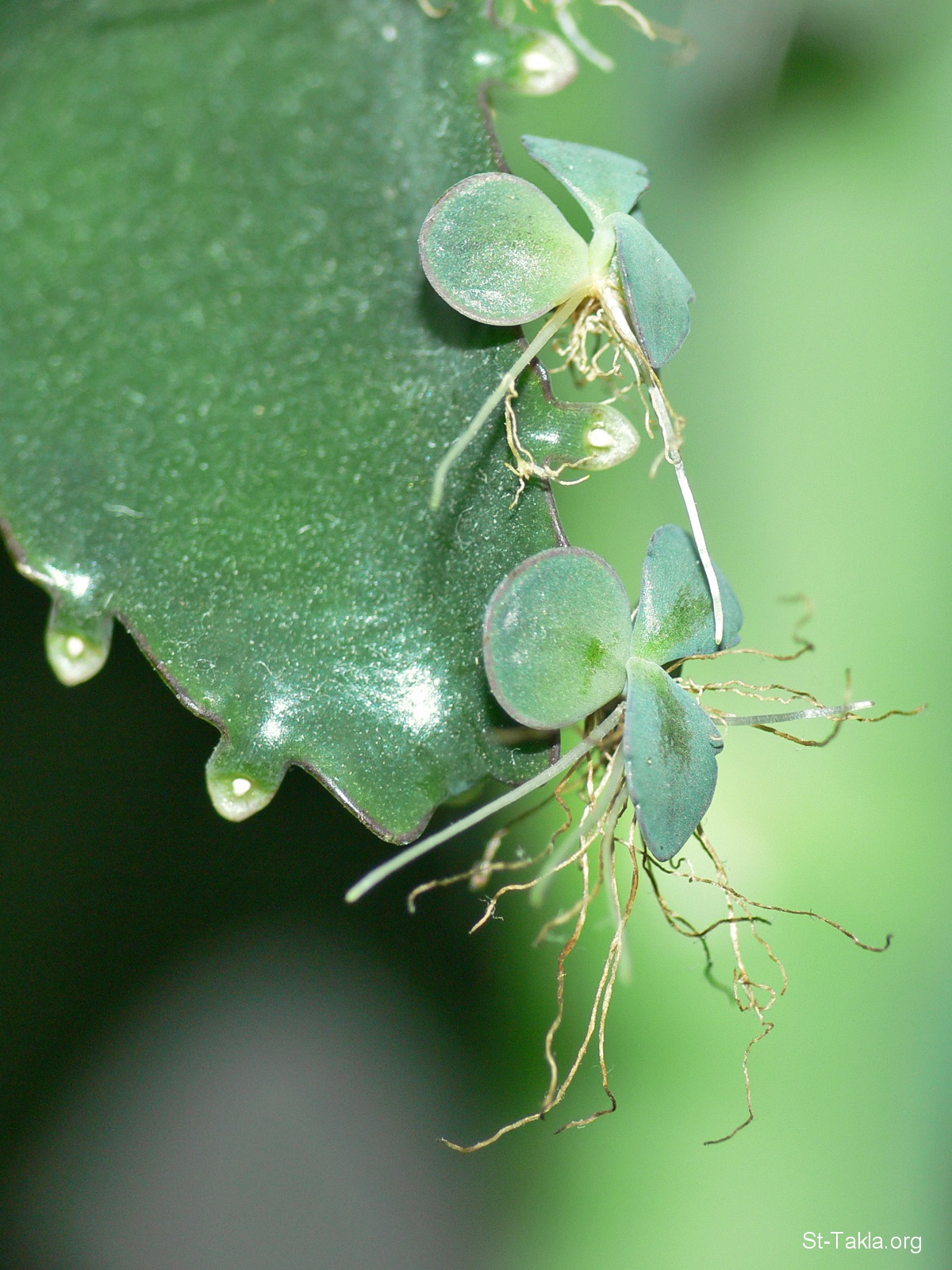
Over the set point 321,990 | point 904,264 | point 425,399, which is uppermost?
point 425,399

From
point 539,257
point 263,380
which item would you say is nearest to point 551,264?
point 539,257

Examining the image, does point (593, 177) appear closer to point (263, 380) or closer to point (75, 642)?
point (263, 380)

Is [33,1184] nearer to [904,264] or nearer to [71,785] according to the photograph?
[71,785]

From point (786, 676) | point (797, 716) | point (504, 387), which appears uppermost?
point (504, 387)

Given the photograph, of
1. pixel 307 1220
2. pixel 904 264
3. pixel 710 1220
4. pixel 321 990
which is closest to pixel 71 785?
pixel 321 990

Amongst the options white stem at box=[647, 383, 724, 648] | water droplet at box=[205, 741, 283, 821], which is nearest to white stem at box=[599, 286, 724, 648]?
white stem at box=[647, 383, 724, 648]
